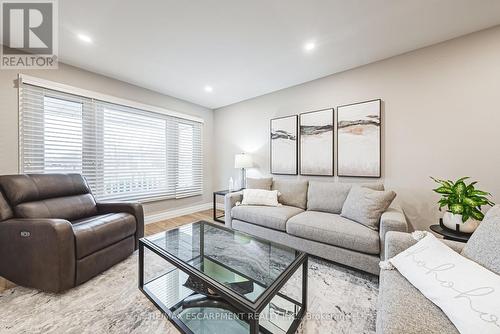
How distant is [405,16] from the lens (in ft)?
5.72

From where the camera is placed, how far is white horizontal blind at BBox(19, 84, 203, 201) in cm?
234

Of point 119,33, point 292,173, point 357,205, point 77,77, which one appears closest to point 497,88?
point 357,205

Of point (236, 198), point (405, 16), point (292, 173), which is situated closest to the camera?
point (405, 16)

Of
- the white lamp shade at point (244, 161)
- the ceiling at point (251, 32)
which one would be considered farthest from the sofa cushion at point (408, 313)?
the white lamp shade at point (244, 161)

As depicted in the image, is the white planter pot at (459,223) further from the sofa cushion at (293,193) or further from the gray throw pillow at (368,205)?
the sofa cushion at (293,193)

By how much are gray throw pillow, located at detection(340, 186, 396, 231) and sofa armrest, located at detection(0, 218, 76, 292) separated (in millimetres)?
2686

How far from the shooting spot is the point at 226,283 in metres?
1.20

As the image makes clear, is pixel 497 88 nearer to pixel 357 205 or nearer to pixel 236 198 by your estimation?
pixel 357 205

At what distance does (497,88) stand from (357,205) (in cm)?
174

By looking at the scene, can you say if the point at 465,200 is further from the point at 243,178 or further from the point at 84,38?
the point at 84,38

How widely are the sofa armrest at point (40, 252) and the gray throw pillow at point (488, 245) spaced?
2.75 meters

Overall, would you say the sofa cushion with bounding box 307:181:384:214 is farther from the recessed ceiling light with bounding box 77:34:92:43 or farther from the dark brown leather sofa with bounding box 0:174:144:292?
the recessed ceiling light with bounding box 77:34:92:43

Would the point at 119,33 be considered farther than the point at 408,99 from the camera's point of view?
No

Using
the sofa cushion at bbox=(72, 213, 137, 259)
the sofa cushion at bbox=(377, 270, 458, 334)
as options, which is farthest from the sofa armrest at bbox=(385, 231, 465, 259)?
the sofa cushion at bbox=(72, 213, 137, 259)
